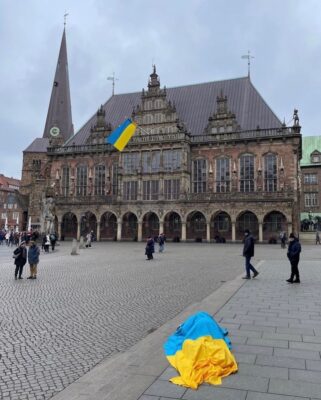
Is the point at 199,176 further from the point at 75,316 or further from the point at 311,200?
the point at 75,316

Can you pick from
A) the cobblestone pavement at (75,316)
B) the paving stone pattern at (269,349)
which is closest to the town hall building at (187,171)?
the cobblestone pavement at (75,316)

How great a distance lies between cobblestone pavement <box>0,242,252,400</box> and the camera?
15.7 ft

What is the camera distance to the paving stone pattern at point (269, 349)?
12.9 feet

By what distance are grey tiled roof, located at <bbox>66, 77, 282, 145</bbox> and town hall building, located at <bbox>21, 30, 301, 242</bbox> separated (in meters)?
0.14

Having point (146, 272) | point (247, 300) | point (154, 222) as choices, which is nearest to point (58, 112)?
point (154, 222)

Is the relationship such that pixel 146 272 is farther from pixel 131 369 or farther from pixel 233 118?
pixel 233 118

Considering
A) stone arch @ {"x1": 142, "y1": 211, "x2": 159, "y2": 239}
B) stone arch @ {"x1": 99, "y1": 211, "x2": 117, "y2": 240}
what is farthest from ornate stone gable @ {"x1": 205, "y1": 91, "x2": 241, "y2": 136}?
stone arch @ {"x1": 99, "y1": 211, "x2": 117, "y2": 240}

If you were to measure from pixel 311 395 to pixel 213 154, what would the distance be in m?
42.9

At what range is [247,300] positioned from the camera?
918 centimetres

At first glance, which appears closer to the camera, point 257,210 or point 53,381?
point 53,381

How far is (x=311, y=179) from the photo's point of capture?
218 feet

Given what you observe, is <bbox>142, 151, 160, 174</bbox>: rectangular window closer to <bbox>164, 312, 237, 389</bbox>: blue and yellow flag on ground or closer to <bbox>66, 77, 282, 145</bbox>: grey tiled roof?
<bbox>66, 77, 282, 145</bbox>: grey tiled roof

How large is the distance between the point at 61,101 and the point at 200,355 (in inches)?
2754

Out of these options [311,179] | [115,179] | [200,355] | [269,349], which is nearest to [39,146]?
[115,179]
